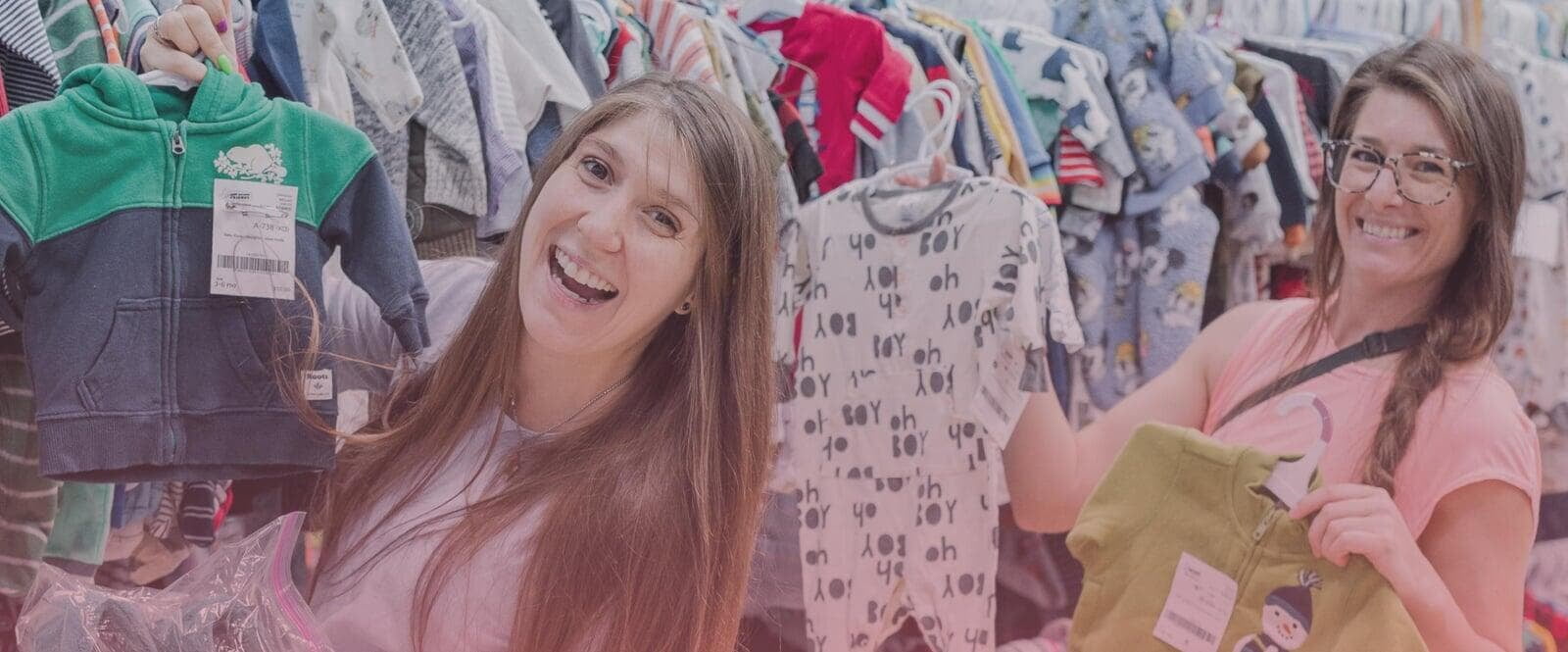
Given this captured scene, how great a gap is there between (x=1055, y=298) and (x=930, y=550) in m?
0.52

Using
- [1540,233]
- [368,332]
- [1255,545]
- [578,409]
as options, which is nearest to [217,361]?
[368,332]

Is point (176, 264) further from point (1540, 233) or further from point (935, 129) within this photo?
point (1540, 233)

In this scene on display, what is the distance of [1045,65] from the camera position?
288cm

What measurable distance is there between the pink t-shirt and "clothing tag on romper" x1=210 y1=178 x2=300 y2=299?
124 centimetres

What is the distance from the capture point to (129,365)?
147 centimetres

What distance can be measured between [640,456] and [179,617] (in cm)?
47

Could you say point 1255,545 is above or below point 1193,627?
above

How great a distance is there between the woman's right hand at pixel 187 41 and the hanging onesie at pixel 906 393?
1172mm

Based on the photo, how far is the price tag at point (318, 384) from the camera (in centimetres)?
152

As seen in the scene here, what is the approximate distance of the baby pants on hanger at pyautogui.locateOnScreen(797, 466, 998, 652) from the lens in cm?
246

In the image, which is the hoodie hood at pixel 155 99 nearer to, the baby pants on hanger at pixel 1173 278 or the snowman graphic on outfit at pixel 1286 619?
the snowman graphic on outfit at pixel 1286 619

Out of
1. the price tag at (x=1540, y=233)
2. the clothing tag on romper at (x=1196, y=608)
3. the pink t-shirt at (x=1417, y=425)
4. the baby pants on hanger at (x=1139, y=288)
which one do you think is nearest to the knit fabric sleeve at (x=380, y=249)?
the clothing tag on romper at (x=1196, y=608)

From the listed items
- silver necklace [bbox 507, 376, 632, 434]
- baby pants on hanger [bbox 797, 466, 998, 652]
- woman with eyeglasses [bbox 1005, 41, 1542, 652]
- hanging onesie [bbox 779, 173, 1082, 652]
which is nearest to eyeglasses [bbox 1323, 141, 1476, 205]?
woman with eyeglasses [bbox 1005, 41, 1542, 652]

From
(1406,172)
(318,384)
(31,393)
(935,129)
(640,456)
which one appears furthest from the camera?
(935,129)
